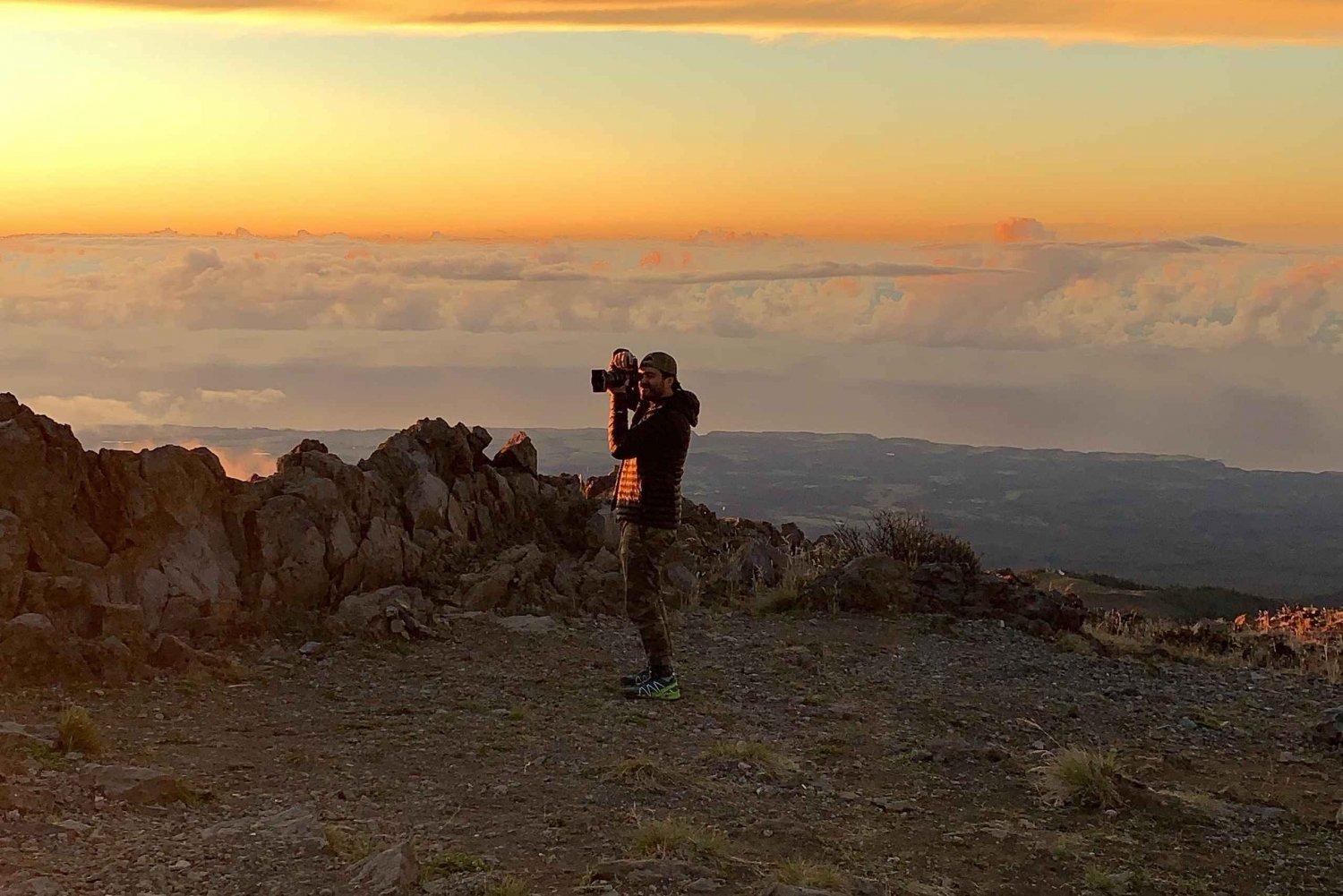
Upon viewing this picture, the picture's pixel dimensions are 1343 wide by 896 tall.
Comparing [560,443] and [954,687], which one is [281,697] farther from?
[560,443]

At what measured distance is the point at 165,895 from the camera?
234 inches

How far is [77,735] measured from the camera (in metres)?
8.18

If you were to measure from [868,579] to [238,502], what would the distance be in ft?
22.9

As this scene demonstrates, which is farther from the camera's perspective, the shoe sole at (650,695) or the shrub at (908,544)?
the shrub at (908,544)

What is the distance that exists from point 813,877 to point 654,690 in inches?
174

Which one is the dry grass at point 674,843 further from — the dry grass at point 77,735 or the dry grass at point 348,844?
the dry grass at point 77,735

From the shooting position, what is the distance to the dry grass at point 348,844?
259 inches

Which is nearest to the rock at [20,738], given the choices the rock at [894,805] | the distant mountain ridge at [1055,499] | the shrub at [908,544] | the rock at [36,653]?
the rock at [36,653]

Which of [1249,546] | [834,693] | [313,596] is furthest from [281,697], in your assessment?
[1249,546]

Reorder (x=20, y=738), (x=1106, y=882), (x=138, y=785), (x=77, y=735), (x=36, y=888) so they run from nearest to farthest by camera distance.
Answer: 1. (x=36, y=888)
2. (x=1106, y=882)
3. (x=138, y=785)
4. (x=20, y=738)
5. (x=77, y=735)

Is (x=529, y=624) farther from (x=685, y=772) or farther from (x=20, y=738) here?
(x=20, y=738)

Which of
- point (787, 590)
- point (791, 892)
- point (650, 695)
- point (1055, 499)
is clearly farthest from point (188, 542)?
point (1055, 499)

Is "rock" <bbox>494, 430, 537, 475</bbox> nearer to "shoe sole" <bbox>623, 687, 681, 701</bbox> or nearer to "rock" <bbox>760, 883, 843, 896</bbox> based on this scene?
"shoe sole" <bbox>623, 687, 681, 701</bbox>

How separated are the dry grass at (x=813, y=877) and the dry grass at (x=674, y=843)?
1.37ft
